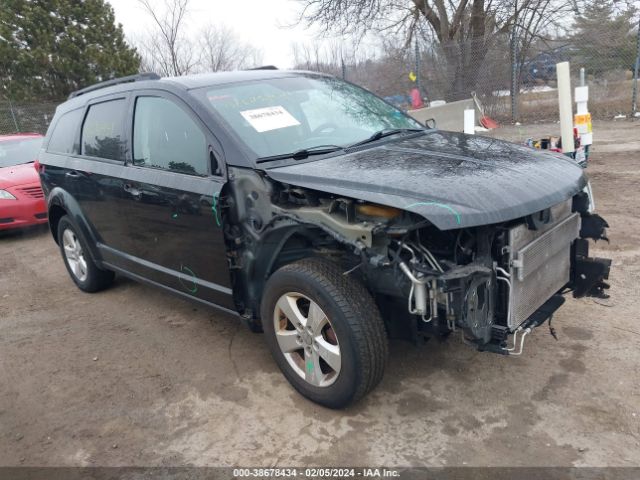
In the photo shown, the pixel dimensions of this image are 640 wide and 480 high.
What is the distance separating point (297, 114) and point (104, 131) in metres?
1.75

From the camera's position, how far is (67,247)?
5.28 meters

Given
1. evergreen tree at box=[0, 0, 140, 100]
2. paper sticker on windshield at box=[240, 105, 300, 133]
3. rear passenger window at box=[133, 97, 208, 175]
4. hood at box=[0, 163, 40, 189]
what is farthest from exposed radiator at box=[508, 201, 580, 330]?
evergreen tree at box=[0, 0, 140, 100]

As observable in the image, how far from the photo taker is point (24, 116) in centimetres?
1731

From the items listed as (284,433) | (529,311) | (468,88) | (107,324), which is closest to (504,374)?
(529,311)

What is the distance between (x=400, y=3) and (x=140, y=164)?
15605 mm

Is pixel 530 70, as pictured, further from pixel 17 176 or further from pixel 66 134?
pixel 66 134

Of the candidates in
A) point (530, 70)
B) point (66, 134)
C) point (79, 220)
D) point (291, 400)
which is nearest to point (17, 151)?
point (66, 134)

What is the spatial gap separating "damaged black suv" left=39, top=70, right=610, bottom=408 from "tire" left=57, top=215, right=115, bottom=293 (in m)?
0.75

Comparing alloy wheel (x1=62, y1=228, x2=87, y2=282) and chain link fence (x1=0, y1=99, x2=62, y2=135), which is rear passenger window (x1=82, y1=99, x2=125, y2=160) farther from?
chain link fence (x1=0, y1=99, x2=62, y2=135)

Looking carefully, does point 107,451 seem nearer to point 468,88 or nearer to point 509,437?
point 509,437

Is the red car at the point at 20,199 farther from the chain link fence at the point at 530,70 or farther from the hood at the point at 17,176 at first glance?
the chain link fence at the point at 530,70

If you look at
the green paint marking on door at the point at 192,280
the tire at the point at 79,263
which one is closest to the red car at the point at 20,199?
the tire at the point at 79,263

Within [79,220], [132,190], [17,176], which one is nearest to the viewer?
[132,190]

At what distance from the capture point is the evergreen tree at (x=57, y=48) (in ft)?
55.5
